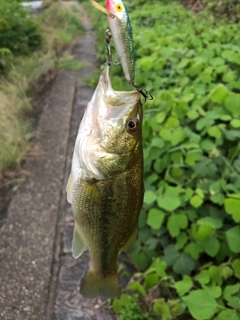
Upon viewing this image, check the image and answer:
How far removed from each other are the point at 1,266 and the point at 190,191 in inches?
59.5

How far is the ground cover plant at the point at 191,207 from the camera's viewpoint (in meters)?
2.38

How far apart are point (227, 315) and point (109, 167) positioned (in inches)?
44.0

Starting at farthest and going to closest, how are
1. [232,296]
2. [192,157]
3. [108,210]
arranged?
[192,157] < [232,296] < [108,210]

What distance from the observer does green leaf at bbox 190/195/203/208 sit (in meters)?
2.65

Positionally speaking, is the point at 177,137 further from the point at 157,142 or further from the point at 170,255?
the point at 170,255

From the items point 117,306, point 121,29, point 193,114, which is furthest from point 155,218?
point 121,29

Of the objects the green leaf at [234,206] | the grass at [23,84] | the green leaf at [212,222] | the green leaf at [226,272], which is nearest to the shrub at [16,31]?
the grass at [23,84]

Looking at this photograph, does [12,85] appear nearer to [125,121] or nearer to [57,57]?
[57,57]

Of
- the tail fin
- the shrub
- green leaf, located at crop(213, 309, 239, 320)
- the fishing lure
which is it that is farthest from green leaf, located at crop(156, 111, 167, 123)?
the shrub

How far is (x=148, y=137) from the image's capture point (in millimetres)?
3336

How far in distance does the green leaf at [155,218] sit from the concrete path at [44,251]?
0.52m

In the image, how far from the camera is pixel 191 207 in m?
2.83

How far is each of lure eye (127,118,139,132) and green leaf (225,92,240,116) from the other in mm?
1823

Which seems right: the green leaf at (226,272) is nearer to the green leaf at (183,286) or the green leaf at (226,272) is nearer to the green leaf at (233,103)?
the green leaf at (183,286)
